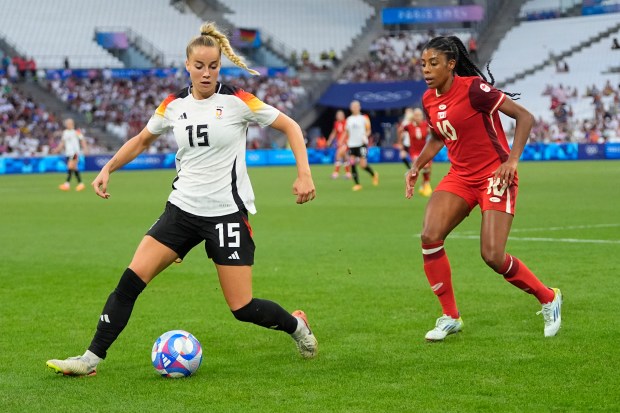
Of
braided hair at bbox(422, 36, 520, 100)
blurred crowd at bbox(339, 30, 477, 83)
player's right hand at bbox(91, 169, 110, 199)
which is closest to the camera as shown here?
player's right hand at bbox(91, 169, 110, 199)

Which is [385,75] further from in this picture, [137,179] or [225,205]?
[225,205]

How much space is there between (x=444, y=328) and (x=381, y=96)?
165ft

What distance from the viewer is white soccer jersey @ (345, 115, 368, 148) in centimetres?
3027

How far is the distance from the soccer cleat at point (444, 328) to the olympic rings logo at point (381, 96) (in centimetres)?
4993

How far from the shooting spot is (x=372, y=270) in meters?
12.1

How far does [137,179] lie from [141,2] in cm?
3172

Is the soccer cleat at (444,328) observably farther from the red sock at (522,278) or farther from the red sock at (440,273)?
the red sock at (522,278)

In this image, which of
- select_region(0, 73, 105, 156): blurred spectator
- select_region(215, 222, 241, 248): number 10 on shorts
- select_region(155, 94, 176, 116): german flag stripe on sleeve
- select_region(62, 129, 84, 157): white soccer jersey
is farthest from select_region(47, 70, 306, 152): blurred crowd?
select_region(215, 222, 241, 248): number 10 on shorts

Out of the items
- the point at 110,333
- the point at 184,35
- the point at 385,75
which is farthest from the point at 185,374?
the point at 184,35

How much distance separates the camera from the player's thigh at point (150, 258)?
6.82m

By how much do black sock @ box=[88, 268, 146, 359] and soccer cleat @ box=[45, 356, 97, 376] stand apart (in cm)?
11

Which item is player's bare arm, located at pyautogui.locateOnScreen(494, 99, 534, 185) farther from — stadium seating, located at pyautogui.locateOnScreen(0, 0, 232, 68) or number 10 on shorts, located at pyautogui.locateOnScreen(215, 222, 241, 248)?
stadium seating, located at pyautogui.locateOnScreen(0, 0, 232, 68)

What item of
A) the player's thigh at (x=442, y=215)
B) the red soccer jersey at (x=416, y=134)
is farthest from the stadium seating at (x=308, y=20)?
the player's thigh at (x=442, y=215)

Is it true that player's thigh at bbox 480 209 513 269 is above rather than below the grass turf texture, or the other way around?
above
